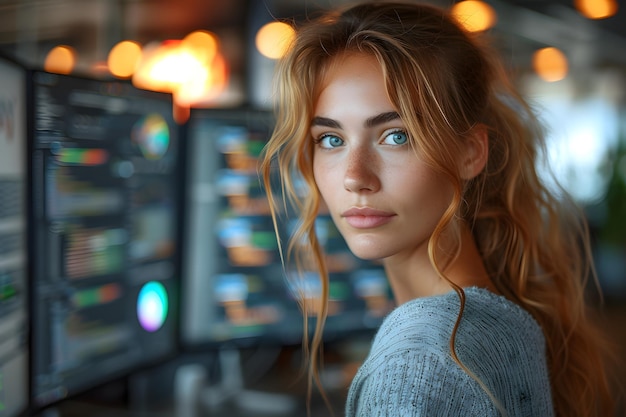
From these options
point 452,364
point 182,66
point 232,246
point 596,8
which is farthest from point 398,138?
point 596,8

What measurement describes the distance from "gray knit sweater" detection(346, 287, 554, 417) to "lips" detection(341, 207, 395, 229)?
116 millimetres

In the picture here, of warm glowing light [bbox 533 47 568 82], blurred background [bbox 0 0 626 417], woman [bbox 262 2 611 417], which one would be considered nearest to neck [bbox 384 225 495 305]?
woman [bbox 262 2 611 417]

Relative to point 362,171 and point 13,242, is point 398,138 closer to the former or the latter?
point 362,171

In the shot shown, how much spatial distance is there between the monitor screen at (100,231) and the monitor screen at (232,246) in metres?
0.07

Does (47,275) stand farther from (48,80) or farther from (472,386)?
(472,386)

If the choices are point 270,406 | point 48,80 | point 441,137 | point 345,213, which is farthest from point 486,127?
point 270,406

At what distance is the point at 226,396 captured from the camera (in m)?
1.80

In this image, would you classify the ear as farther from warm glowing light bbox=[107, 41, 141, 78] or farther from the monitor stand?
warm glowing light bbox=[107, 41, 141, 78]

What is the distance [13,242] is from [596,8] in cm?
517

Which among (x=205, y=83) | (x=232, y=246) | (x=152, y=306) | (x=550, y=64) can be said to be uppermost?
(x=550, y=64)

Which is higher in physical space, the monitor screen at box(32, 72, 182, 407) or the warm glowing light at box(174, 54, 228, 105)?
the warm glowing light at box(174, 54, 228, 105)

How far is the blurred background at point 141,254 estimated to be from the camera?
1155 mm

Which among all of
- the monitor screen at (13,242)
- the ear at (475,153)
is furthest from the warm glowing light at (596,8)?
the monitor screen at (13,242)

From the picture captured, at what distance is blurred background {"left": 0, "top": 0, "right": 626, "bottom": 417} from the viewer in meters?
1.16
